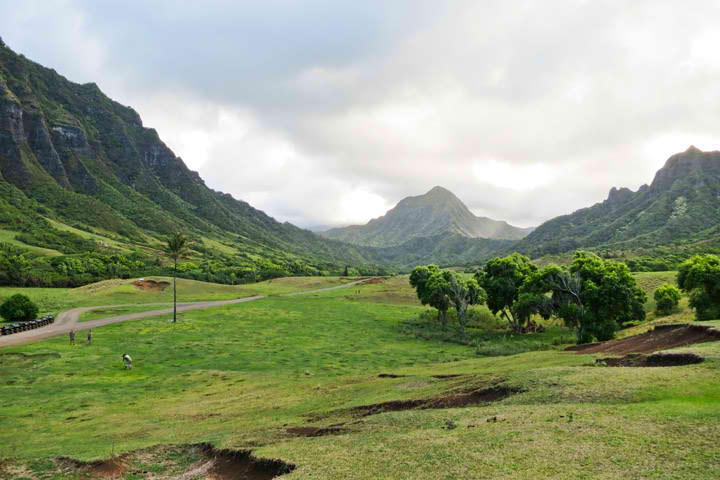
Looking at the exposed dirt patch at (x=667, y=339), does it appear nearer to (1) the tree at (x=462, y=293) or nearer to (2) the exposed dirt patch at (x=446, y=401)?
(2) the exposed dirt patch at (x=446, y=401)

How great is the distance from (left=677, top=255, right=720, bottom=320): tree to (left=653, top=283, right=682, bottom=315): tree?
50.1ft

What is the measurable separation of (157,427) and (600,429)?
973 inches

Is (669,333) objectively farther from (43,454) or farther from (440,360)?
(43,454)

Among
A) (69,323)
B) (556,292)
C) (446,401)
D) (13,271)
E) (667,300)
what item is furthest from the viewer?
(13,271)

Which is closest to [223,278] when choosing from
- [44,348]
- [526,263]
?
[44,348]

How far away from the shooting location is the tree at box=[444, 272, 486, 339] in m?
71.9

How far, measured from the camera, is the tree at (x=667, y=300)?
6475 cm

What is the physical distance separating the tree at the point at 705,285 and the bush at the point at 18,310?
103576 millimetres

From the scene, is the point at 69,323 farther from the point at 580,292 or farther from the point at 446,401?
the point at 580,292

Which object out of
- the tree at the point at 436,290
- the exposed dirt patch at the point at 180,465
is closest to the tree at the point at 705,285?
the tree at the point at 436,290

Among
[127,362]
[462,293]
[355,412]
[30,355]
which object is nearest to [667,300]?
[462,293]

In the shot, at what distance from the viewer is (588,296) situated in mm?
52094

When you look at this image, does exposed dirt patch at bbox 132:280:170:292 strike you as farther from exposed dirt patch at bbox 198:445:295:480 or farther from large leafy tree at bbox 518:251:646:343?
exposed dirt patch at bbox 198:445:295:480

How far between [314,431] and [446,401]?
7.40m
